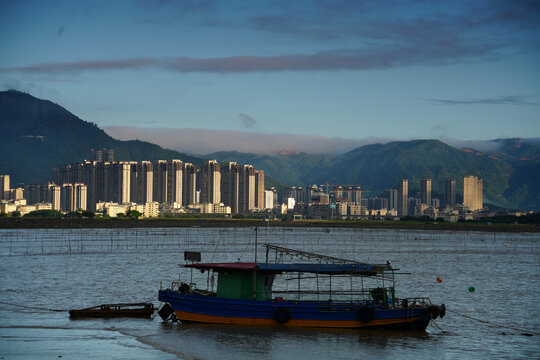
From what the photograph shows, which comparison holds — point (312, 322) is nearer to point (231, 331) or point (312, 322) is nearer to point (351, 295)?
point (351, 295)

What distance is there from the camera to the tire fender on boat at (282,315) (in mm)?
30328

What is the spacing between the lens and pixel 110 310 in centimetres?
3344

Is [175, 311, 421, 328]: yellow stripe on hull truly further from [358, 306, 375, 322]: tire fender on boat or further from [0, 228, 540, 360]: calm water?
[0, 228, 540, 360]: calm water

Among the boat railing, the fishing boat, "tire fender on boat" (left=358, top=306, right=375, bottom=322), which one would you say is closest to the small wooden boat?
the fishing boat

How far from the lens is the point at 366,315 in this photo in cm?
3025

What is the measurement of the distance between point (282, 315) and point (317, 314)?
1.55m

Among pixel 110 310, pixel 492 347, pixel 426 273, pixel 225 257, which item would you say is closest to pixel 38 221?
pixel 225 257

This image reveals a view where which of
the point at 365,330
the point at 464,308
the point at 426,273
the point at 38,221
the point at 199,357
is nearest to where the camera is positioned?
the point at 199,357

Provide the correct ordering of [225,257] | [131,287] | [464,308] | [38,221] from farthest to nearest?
[38,221]
[225,257]
[131,287]
[464,308]

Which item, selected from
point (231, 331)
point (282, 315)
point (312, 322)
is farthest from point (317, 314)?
point (231, 331)

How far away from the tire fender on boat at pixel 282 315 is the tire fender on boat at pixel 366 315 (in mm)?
3152

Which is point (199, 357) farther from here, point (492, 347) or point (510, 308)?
point (510, 308)

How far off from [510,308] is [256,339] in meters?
17.6

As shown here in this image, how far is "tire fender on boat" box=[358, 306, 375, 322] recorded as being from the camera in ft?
99.2
